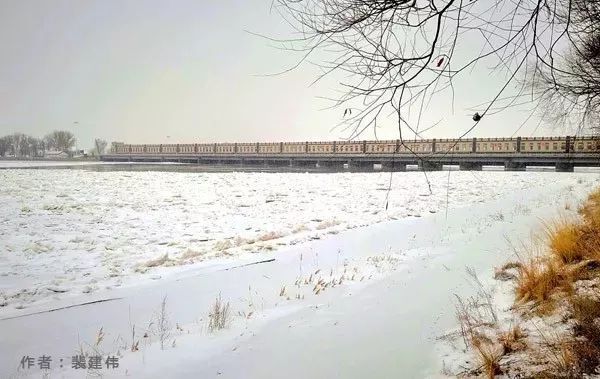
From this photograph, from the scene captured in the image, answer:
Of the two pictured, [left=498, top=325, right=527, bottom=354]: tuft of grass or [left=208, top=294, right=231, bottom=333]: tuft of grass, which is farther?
[left=208, top=294, right=231, bottom=333]: tuft of grass

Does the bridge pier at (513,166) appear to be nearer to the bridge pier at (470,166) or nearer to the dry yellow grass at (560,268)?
the bridge pier at (470,166)

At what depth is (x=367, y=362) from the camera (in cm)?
341

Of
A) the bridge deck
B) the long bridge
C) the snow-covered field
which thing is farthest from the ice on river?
the bridge deck

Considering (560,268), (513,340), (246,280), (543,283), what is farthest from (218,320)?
(560,268)

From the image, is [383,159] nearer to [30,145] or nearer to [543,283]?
[543,283]

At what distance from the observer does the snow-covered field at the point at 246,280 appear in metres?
3.67

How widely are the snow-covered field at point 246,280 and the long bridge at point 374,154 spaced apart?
7.28ft

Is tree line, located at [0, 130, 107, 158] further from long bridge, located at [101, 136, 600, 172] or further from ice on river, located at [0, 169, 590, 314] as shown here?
ice on river, located at [0, 169, 590, 314]

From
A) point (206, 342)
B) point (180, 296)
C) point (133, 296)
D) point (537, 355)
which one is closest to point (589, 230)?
point (537, 355)

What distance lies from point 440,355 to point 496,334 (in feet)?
1.83

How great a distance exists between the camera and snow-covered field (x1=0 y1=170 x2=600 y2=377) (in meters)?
3.67

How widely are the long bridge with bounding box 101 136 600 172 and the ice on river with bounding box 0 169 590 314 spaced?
9.09 ft

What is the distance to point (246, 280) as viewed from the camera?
20.9 feet

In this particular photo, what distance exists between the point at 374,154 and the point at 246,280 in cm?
3717
